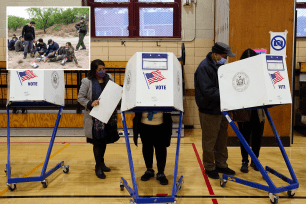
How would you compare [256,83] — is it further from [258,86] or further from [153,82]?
[153,82]

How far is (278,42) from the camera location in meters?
3.85

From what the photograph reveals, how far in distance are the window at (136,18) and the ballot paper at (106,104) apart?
3.39 metres

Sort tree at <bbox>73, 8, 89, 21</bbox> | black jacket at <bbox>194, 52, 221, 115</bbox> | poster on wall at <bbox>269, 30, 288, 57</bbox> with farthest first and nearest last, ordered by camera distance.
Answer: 1. tree at <bbox>73, 8, 89, 21</bbox>
2. poster on wall at <bbox>269, 30, 288, 57</bbox>
3. black jacket at <bbox>194, 52, 221, 115</bbox>

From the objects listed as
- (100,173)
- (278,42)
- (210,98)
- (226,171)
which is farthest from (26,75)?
(278,42)

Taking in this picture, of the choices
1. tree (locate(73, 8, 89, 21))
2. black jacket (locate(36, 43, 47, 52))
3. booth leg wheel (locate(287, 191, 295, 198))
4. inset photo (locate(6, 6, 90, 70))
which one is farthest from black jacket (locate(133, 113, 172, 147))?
tree (locate(73, 8, 89, 21))

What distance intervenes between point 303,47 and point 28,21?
17.8ft

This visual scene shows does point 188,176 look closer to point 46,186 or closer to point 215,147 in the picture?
point 215,147

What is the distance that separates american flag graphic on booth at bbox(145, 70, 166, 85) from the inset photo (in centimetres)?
253

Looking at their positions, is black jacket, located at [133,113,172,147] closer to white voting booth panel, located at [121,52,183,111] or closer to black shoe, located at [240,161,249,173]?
white voting booth panel, located at [121,52,183,111]

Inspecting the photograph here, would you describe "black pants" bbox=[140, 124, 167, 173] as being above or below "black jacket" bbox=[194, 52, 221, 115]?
below

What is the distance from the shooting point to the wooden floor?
85.3 inches

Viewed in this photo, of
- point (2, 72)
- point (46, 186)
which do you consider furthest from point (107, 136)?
point (2, 72)

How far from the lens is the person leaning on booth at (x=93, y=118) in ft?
8.42

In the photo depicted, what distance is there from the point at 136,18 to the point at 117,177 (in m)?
3.92
